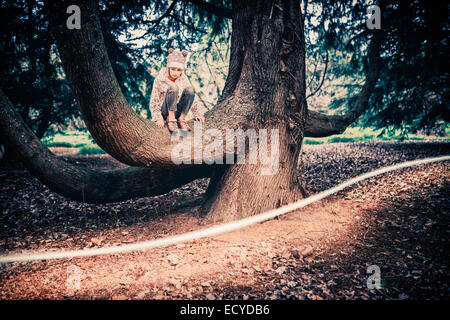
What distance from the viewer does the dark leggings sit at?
10.0ft

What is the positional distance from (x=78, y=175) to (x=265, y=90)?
3216 millimetres

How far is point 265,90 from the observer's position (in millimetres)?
3408

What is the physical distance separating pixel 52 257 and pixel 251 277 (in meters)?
2.43

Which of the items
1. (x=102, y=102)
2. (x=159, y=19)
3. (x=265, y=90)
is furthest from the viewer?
(x=159, y=19)

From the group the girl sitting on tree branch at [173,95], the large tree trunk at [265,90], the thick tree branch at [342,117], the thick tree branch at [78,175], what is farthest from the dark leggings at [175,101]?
the thick tree branch at [342,117]

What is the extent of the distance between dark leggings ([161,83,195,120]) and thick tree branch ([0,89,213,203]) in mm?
1185

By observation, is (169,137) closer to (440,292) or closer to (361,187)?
(440,292)

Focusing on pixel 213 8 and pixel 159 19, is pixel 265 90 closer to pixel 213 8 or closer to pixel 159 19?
pixel 213 8

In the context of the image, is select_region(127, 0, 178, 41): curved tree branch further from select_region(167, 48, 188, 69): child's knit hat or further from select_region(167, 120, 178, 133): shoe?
select_region(167, 120, 178, 133): shoe

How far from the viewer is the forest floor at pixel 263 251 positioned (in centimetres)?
213
